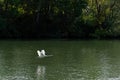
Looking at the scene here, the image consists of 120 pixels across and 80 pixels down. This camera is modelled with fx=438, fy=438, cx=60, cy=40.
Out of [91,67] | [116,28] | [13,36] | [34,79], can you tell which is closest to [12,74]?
[34,79]

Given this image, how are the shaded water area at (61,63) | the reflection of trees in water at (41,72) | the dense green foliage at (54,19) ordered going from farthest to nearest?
the dense green foliage at (54,19), the shaded water area at (61,63), the reflection of trees in water at (41,72)

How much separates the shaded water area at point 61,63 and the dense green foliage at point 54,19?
17.0 m

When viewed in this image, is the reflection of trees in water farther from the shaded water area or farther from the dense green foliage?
the dense green foliage

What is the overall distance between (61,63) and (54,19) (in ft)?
107

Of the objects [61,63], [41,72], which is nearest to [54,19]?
[61,63]

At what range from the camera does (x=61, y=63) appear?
38.5m

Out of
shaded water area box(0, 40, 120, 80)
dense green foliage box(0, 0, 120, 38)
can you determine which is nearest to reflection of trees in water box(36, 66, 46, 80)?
shaded water area box(0, 40, 120, 80)

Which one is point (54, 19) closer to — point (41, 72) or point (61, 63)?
point (61, 63)

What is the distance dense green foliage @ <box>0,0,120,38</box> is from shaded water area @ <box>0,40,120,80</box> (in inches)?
671

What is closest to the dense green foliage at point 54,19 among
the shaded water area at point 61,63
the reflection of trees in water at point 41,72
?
the shaded water area at point 61,63

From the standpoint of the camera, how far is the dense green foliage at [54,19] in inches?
2751

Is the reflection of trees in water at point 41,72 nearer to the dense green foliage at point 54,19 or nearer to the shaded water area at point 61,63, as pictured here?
the shaded water area at point 61,63

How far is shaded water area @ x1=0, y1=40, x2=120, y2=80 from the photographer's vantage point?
31.8 m

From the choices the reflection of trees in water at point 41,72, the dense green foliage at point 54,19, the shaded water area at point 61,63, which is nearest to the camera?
the reflection of trees in water at point 41,72
